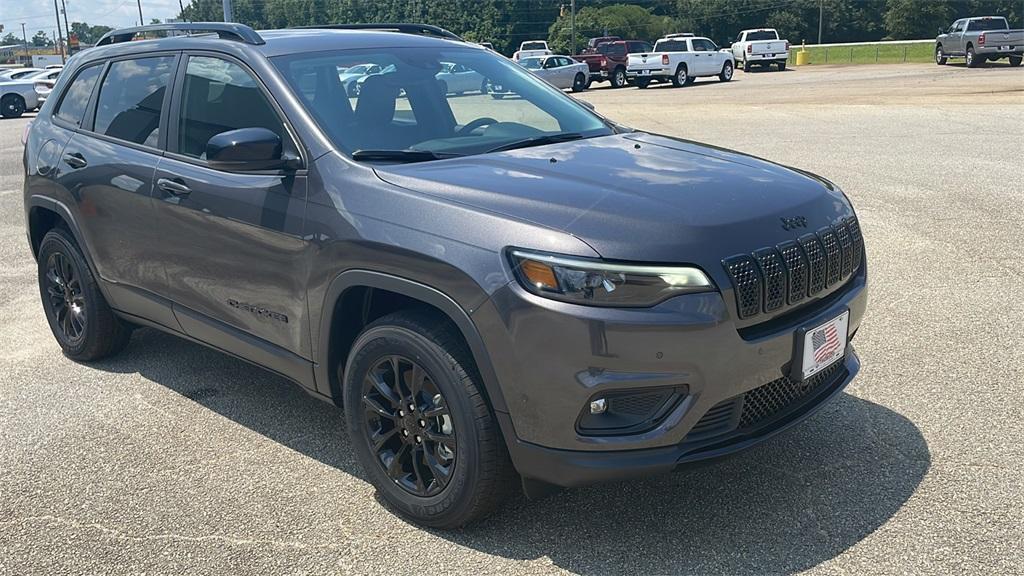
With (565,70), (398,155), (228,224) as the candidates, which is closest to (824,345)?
(398,155)

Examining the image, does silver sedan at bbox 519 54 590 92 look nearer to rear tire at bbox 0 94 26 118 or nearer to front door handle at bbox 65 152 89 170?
rear tire at bbox 0 94 26 118

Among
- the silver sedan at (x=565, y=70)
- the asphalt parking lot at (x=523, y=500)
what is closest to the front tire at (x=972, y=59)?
the silver sedan at (x=565, y=70)

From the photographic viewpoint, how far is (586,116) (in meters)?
4.78

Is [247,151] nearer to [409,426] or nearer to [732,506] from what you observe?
[409,426]

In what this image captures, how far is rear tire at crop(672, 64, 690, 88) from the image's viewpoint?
1462 inches

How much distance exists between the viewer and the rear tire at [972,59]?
36781 mm

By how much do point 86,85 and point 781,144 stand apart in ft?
36.2

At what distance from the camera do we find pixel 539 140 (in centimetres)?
420

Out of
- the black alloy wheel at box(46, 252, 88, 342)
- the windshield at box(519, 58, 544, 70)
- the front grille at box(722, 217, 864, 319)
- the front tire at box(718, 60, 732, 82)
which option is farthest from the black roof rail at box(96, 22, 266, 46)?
the front tire at box(718, 60, 732, 82)

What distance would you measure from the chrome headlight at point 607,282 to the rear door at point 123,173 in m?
2.33

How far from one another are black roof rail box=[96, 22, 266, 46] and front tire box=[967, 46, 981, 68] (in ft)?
124

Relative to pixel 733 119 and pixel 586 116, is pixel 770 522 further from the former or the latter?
pixel 733 119

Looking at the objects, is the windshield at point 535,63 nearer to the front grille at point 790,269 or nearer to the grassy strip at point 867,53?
the grassy strip at point 867,53

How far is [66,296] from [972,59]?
38.7 metres
